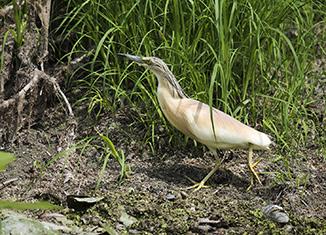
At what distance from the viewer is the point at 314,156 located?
385cm

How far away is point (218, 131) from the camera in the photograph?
3.26 metres

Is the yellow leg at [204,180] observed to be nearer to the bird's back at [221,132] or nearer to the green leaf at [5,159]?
the bird's back at [221,132]

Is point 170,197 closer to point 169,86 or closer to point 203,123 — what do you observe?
point 203,123

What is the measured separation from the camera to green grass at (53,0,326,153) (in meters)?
3.78

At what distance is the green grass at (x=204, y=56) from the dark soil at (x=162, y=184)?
127 millimetres

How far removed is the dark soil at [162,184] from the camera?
3178 millimetres

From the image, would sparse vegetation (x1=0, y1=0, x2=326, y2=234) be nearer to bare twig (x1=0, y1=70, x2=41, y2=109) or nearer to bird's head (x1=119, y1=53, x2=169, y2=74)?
bare twig (x1=0, y1=70, x2=41, y2=109)

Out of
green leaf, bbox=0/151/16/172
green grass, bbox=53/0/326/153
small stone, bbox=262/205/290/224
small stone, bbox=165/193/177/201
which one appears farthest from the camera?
green grass, bbox=53/0/326/153

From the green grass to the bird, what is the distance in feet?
0.98

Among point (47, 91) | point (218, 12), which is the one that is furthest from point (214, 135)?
point (47, 91)

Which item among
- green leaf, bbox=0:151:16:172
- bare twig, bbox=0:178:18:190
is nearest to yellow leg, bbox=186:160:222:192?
bare twig, bbox=0:178:18:190

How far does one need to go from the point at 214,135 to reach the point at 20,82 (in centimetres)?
128

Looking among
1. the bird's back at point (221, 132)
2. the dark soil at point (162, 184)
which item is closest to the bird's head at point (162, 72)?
the bird's back at point (221, 132)

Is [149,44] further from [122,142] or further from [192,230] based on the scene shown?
[192,230]
